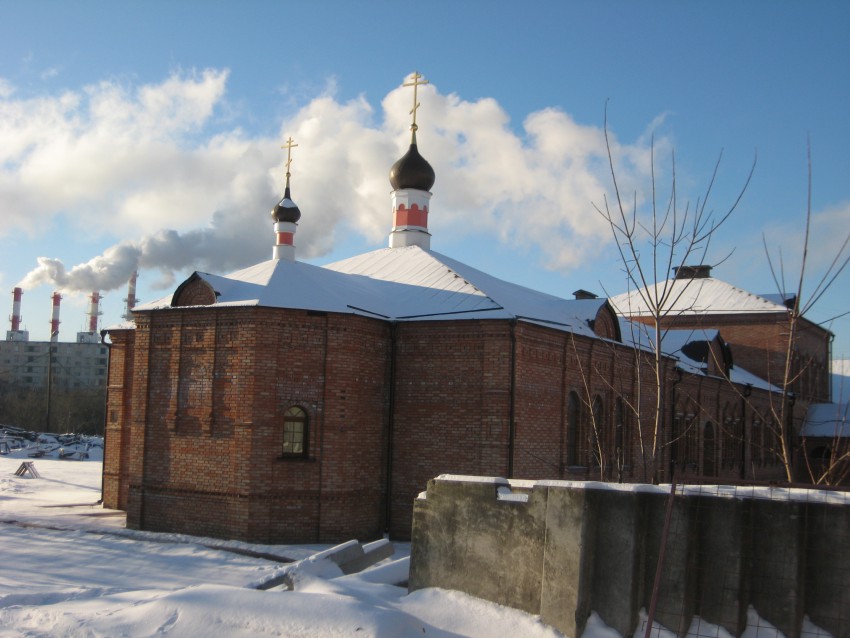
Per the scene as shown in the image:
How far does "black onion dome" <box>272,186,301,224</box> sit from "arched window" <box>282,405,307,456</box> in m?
6.17

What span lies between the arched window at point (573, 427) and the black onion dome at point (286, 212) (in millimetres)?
7774

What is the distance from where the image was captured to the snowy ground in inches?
275

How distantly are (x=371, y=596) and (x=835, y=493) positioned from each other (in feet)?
14.3

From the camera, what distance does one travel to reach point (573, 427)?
1841cm

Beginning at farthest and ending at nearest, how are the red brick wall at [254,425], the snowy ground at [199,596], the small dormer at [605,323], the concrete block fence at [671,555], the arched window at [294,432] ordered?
the small dormer at [605,323], the arched window at [294,432], the red brick wall at [254,425], the snowy ground at [199,596], the concrete block fence at [671,555]

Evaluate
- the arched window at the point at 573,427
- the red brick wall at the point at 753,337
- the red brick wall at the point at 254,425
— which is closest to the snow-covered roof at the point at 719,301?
the red brick wall at the point at 753,337

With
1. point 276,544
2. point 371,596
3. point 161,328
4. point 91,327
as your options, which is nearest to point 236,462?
point 276,544

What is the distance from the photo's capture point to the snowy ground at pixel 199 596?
698 cm

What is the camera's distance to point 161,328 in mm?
15875

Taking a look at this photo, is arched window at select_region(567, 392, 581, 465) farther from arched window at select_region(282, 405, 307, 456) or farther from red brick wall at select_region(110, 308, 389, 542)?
arched window at select_region(282, 405, 307, 456)

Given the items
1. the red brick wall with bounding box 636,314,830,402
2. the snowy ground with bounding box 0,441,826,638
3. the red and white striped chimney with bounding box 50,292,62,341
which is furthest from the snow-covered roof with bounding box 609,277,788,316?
the red and white striped chimney with bounding box 50,292,62,341

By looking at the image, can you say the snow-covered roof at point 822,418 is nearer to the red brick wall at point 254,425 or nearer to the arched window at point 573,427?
the arched window at point 573,427

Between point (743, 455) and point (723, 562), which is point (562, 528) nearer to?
point (723, 562)

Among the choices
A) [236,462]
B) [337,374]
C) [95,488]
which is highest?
[337,374]
